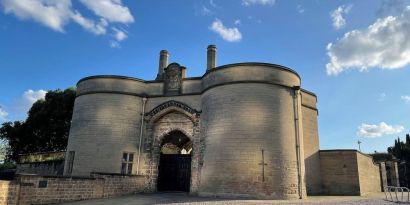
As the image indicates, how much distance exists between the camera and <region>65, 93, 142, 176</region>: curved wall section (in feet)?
60.7

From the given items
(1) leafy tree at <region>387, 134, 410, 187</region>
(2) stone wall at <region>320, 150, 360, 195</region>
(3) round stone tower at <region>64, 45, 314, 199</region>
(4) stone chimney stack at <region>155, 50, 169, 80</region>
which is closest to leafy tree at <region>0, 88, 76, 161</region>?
(3) round stone tower at <region>64, 45, 314, 199</region>

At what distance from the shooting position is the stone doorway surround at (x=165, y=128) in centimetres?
1831

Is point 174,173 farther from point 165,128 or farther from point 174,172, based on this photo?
point 165,128

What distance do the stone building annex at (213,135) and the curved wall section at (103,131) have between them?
0.06m

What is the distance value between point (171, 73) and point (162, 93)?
1.32 m

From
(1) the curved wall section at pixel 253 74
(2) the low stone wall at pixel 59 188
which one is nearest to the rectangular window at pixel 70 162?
(2) the low stone wall at pixel 59 188

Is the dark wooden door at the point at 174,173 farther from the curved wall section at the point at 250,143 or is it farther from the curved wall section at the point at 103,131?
the curved wall section at the point at 250,143

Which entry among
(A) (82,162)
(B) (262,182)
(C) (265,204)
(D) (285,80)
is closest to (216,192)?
(B) (262,182)

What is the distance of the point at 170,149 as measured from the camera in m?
22.4

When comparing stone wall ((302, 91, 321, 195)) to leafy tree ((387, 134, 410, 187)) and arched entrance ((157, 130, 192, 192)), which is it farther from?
leafy tree ((387, 134, 410, 187))

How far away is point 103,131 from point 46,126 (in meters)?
15.9

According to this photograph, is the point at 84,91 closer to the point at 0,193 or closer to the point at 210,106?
the point at 210,106

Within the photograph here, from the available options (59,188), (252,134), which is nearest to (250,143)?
(252,134)

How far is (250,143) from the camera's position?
1572cm
